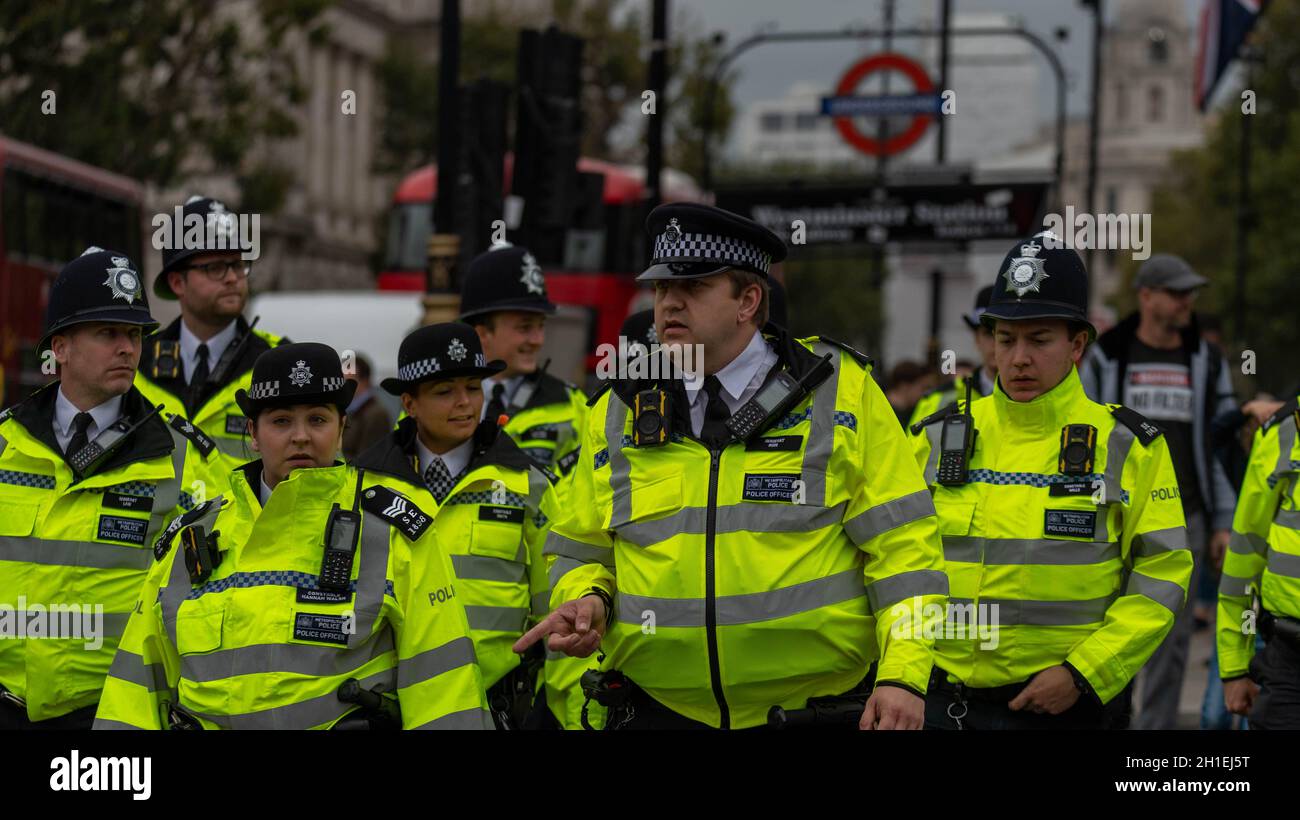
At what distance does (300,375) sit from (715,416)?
1.13 m

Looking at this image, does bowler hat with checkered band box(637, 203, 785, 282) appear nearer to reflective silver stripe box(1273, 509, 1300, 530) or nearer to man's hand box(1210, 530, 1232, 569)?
reflective silver stripe box(1273, 509, 1300, 530)

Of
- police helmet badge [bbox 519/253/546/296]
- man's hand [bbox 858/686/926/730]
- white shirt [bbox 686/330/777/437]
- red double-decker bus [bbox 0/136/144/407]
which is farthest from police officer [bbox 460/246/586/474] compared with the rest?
red double-decker bus [bbox 0/136/144/407]

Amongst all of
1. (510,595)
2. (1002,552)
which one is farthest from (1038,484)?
(510,595)

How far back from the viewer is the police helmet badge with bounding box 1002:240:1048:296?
5.96m

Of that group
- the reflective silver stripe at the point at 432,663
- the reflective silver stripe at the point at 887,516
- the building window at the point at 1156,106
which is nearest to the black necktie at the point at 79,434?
the reflective silver stripe at the point at 432,663

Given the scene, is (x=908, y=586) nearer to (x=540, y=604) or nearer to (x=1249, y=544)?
(x=540, y=604)

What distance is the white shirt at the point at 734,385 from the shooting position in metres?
4.87

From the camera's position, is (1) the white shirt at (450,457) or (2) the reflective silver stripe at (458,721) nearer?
(2) the reflective silver stripe at (458,721)

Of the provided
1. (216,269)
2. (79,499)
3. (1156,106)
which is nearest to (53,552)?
(79,499)

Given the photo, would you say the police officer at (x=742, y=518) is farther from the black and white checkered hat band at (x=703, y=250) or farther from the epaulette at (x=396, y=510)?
the epaulette at (x=396, y=510)

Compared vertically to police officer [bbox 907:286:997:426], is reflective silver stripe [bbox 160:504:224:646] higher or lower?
lower

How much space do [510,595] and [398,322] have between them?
15501mm

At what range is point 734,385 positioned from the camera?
16.0ft

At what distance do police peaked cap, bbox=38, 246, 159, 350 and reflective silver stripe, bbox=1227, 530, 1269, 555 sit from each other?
363 centimetres
